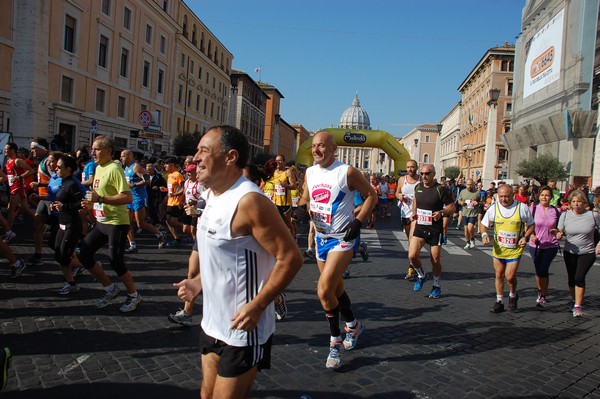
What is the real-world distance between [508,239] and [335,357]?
3554 millimetres

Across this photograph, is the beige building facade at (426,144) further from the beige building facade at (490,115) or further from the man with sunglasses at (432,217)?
the man with sunglasses at (432,217)

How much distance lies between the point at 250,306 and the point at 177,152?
40018 millimetres

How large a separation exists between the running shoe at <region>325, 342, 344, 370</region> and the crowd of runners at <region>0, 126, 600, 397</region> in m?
0.01

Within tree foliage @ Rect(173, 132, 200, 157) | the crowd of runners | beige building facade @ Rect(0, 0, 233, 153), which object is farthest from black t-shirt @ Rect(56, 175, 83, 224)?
tree foliage @ Rect(173, 132, 200, 157)

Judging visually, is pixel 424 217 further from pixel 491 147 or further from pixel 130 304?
pixel 491 147

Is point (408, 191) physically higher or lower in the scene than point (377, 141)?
lower

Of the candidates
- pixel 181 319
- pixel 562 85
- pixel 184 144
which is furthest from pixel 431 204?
pixel 184 144

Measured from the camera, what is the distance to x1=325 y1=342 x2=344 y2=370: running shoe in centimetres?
414

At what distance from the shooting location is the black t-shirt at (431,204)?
23.3 ft

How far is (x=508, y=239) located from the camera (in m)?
6.48

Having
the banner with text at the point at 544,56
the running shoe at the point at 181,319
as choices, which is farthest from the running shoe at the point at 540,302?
the banner with text at the point at 544,56

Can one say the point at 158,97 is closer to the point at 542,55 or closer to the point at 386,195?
the point at 386,195

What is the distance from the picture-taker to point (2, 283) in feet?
20.5

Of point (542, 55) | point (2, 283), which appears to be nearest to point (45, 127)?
point (2, 283)
